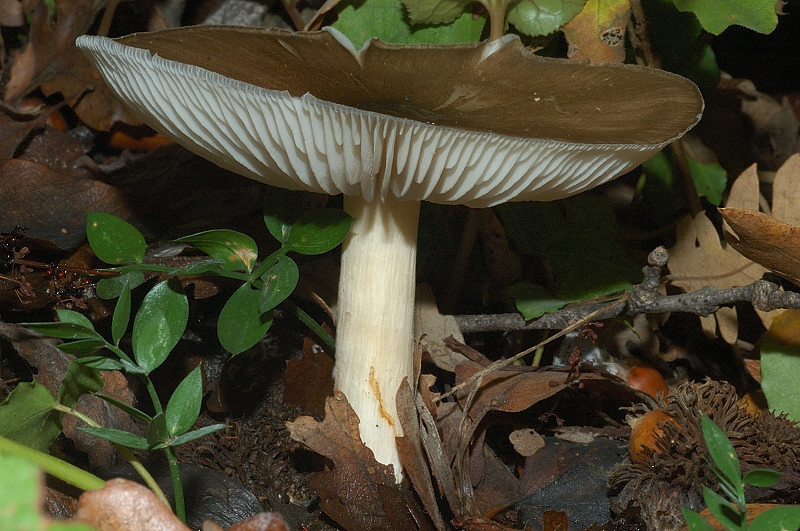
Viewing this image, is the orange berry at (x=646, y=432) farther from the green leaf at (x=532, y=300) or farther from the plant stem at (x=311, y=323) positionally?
the plant stem at (x=311, y=323)

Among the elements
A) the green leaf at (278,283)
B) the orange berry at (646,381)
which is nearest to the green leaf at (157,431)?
the green leaf at (278,283)

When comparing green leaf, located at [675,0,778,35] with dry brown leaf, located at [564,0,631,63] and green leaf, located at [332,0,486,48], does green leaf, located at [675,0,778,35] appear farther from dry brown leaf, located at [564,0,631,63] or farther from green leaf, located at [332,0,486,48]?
green leaf, located at [332,0,486,48]

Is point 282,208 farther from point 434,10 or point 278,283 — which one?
point 434,10

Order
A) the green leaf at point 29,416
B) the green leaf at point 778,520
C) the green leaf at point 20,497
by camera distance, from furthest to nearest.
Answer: the green leaf at point 29,416 → the green leaf at point 778,520 → the green leaf at point 20,497

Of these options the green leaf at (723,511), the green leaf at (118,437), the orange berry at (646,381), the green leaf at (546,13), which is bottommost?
the orange berry at (646,381)

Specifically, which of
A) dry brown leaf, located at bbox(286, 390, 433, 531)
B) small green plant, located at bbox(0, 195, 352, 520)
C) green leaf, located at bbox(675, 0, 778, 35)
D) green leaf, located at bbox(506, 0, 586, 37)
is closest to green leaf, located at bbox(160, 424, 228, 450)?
small green plant, located at bbox(0, 195, 352, 520)
